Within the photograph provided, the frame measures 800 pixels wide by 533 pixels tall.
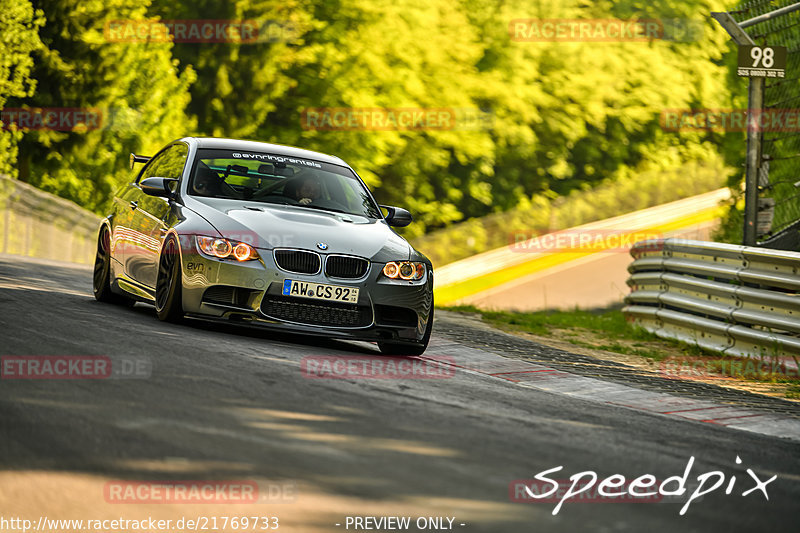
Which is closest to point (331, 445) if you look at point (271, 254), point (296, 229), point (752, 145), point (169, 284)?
point (271, 254)

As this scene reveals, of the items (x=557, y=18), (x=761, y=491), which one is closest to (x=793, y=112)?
(x=761, y=491)

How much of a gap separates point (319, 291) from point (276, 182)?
1.77 meters

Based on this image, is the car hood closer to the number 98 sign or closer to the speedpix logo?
the speedpix logo

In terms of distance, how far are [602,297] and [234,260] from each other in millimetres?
27239

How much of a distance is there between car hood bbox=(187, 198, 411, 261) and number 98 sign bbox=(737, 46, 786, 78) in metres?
4.58

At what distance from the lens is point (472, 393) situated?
284 inches

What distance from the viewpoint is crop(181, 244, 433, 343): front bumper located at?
839 cm

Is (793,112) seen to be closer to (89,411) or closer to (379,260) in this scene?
(379,260)

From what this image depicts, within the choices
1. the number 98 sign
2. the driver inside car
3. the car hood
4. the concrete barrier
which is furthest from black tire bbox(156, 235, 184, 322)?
the concrete barrier

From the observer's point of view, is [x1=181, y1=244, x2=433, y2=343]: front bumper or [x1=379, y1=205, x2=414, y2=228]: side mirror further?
[x1=379, y1=205, x2=414, y2=228]: side mirror

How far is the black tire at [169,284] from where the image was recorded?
8656 mm

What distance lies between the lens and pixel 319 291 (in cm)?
845

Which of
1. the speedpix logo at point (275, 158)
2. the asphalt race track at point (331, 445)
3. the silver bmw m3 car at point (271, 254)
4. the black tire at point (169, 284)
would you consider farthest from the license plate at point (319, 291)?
the speedpix logo at point (275, 158)

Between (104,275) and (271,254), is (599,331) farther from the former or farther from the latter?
(271,254)
